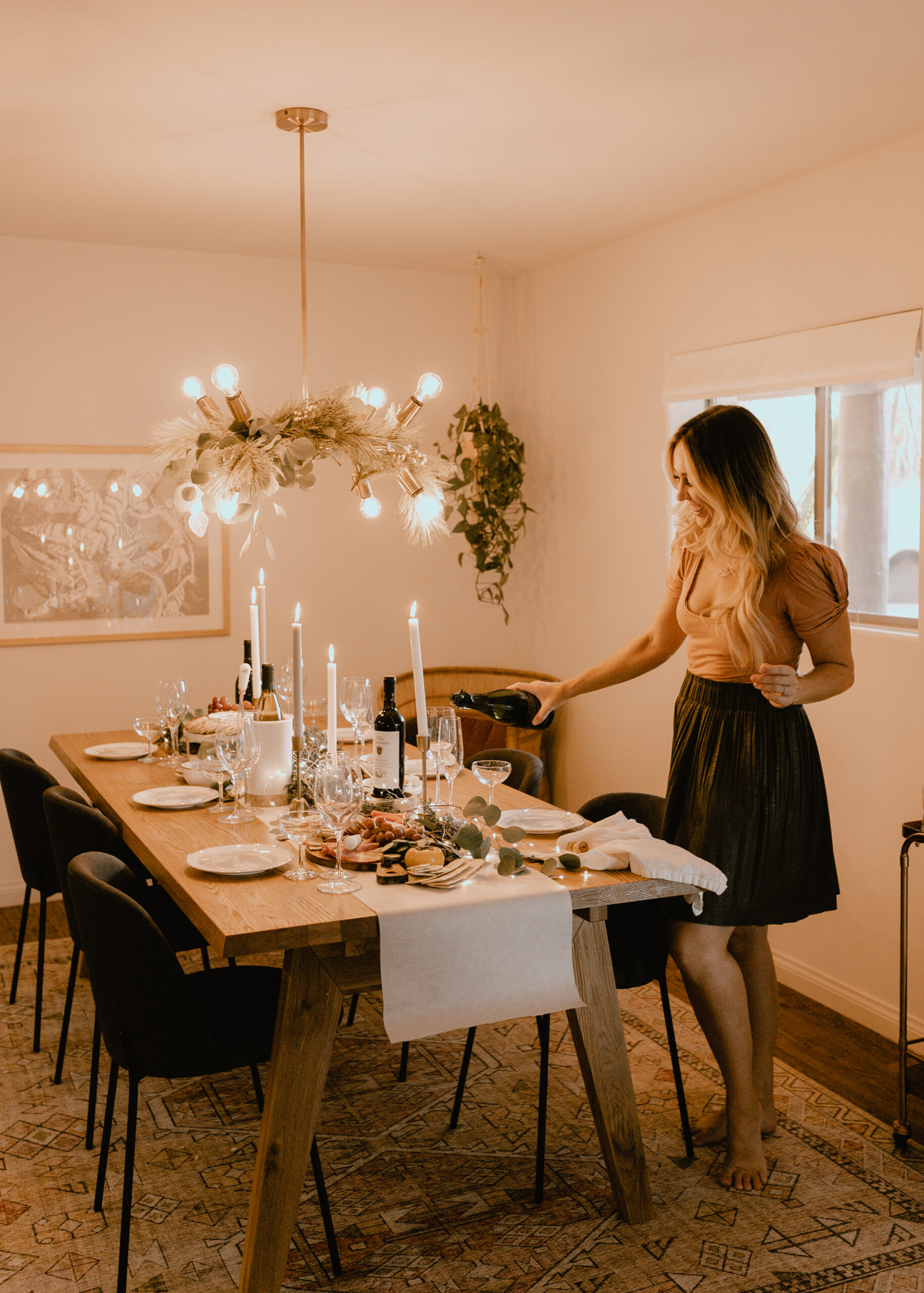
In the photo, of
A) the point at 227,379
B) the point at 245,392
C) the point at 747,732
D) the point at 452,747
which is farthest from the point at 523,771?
the point at 245,392

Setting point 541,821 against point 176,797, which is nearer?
point 541,821

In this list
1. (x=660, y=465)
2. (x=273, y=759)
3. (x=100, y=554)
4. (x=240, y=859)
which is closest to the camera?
(x=240, y=859)

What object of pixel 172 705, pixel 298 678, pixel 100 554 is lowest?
pixel 172 705

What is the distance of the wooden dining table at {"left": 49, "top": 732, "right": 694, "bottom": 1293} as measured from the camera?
2012 mm

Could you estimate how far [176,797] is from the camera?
→ 9.74ft

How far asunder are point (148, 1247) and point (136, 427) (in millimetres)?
3297

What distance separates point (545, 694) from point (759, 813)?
66cm

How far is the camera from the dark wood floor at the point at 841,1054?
9.95ft

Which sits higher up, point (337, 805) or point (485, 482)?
point (485, 482)

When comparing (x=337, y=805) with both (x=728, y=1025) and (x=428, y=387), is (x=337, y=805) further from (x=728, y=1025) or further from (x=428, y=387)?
(x=428, y=387)

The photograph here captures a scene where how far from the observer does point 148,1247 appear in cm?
235

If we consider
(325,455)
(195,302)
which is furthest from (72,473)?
(325,455)

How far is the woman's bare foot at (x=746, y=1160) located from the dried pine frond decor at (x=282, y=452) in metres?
1.65

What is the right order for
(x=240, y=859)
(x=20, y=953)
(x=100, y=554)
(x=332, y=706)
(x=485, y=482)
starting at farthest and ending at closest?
(x=485, y=482)
(x=100, y=554)
(x=20, y=953)
(x=332, y=706)
(x=240, y=859)
